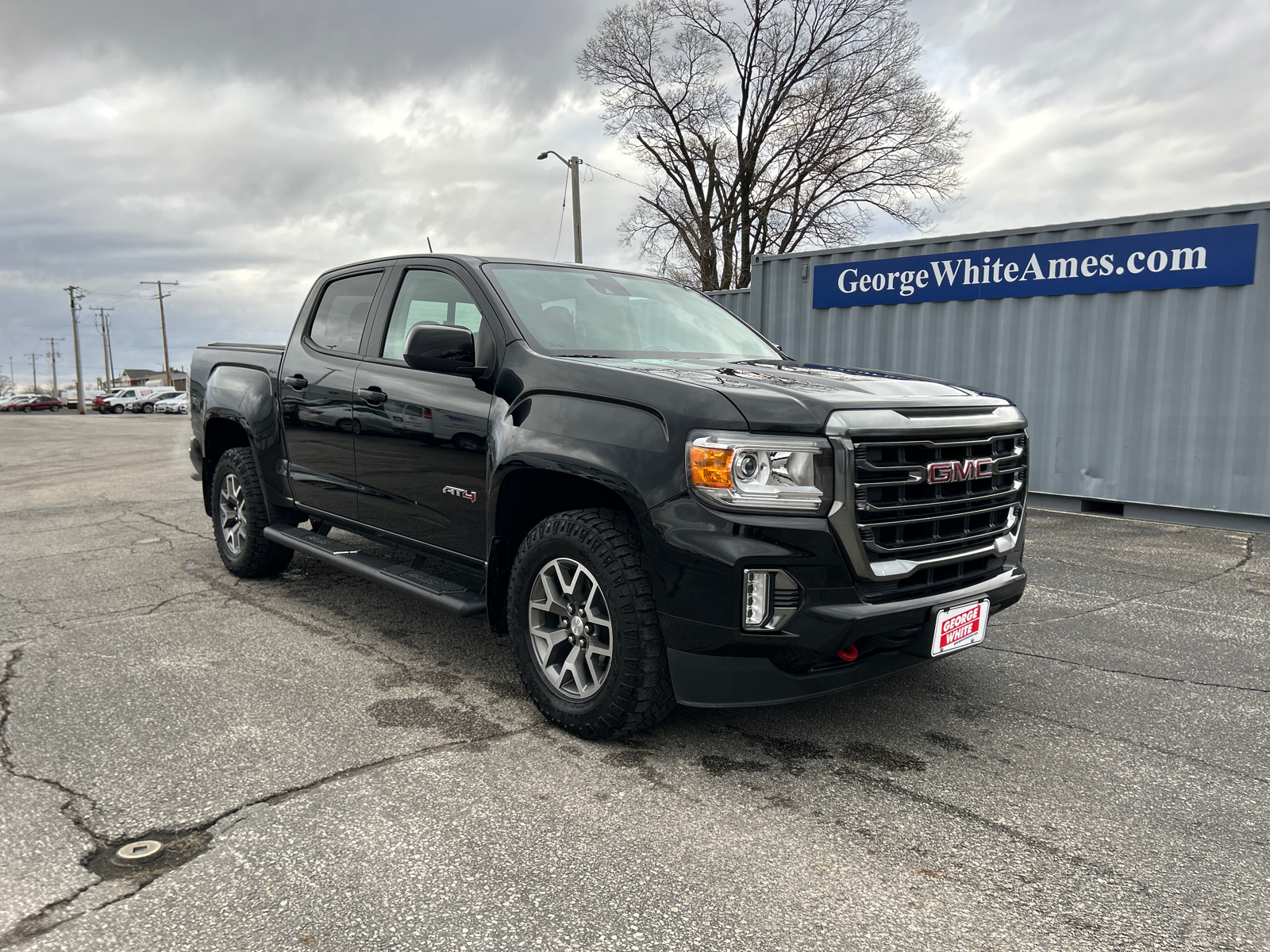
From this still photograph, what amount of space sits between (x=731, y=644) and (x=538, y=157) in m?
24.5

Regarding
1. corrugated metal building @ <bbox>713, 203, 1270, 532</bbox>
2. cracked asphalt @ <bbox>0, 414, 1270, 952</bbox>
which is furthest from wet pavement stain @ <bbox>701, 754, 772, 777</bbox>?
corrugated metal building @ <bbox>713, 203, 1270, 532</bbox>

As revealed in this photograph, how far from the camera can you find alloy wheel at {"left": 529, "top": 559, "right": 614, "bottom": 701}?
324 centimetres

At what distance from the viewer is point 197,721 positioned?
11.4 feet

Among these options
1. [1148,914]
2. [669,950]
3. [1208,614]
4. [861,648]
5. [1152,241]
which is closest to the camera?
[669,950]

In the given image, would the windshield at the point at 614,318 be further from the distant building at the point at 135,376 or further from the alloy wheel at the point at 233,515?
the distant building at the point at 135,376

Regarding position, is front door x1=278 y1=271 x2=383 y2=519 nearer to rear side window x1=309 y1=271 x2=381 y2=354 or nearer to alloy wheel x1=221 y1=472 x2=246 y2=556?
rear side window x1=309 y1=271 x2=381 y2=354

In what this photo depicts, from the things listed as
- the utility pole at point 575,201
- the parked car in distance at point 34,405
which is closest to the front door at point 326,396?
the utility pole at point 575,201

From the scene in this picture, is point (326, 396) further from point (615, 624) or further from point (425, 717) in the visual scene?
point (615, 624)

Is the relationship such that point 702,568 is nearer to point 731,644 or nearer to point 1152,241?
point 731,644

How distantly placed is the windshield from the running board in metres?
1.11

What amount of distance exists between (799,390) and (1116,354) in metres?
7.55

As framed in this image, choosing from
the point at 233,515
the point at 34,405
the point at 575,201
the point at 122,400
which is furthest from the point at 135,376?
the point at 233,515

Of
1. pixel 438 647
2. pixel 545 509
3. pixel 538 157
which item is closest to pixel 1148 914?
pixel 545 509

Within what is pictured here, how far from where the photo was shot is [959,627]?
3191mm
